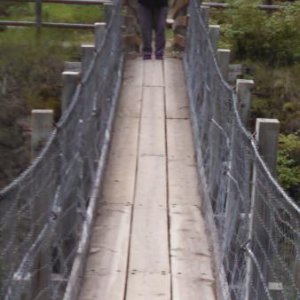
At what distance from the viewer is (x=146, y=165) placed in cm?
780

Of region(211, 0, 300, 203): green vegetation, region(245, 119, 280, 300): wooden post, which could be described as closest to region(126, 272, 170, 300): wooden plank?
region(245, 119, 280, 300): wooden post

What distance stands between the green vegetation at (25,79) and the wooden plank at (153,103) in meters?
2.21

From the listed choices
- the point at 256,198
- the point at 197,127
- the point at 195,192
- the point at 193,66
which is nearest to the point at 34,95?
the point at 193,66

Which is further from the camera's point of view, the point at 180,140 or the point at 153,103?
the point at 153,103

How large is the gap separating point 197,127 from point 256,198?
3454 millimetres

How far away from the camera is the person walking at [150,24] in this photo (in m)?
11.8

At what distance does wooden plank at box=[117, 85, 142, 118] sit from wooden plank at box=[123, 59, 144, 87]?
183mm

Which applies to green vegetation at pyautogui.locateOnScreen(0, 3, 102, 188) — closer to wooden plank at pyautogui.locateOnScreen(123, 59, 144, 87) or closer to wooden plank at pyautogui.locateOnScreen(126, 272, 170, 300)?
wooden plank at pyautogui.locateOnScreen(123, 59, 144, 87)

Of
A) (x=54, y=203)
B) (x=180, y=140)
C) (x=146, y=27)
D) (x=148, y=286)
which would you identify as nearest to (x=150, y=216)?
(x=148, y=286)

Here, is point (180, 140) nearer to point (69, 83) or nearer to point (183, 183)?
point (183, 183)

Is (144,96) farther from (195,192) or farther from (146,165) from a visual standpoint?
(195,192)

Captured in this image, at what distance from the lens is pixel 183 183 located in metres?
7.43

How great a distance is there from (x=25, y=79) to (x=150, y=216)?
22.8ft

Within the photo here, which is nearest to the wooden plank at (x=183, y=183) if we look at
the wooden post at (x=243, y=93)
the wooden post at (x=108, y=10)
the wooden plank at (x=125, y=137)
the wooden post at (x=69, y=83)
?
the wooden plank at (x=125, y=137)
